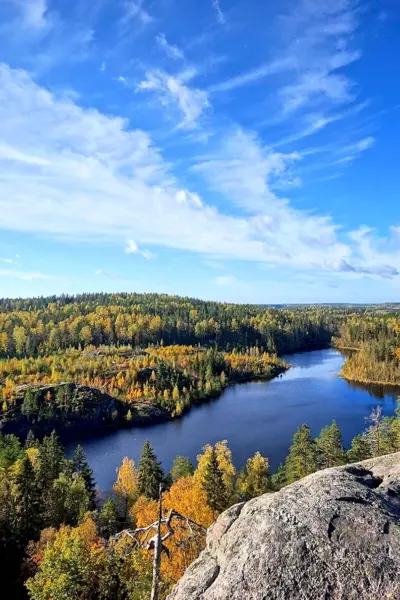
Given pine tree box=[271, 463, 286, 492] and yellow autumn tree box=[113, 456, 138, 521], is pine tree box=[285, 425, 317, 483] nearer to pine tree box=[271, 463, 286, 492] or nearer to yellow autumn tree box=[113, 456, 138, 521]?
pine tree box=[271, 463, 286, 492]

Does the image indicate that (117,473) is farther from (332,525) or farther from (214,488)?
(332,525)

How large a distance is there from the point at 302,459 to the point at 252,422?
178 ft

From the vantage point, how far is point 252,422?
101m

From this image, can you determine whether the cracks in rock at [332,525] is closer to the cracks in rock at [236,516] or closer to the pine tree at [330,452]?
the cracks in rock at [236,516]

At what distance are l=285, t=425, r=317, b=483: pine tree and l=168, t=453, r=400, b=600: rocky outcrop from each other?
1506 inches

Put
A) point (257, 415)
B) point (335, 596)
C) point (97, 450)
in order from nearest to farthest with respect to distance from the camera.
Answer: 1. point (335, 596)
2. point (97, 450)
3. point (257, 415)

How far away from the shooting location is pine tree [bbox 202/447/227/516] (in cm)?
4047

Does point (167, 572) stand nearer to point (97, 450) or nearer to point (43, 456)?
point (43, 456)

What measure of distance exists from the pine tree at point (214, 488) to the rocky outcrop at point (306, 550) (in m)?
31.6

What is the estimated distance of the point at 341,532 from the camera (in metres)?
9.66

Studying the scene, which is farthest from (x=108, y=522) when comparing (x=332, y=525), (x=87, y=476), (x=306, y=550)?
(x=306, y=550)

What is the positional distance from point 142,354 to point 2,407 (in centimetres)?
6503

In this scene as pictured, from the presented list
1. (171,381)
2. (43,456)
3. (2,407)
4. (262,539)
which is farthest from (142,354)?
(262,539)

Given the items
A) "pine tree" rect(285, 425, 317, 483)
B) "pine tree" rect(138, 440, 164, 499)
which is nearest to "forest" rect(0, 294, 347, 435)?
"pine tree" rect(138, 440, 164, 499)
